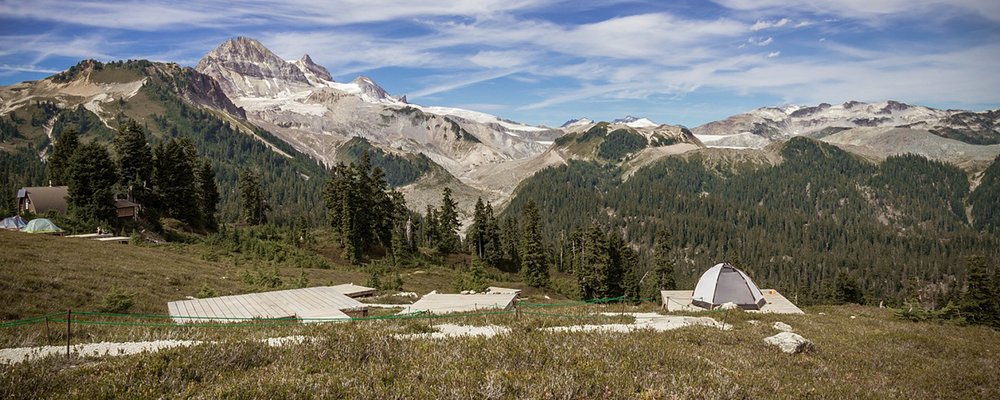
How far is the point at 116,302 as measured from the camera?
1866 centimetres

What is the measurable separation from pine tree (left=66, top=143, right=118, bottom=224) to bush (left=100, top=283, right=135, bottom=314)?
39522 mm

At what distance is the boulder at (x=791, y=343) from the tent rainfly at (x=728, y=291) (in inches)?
862

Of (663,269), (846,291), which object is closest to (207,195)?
(663,269)

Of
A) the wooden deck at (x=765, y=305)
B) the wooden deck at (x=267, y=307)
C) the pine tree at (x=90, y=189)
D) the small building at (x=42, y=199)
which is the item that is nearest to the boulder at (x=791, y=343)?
the wooden deck at (x=267, y=307)

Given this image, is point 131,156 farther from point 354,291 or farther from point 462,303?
point 462,303

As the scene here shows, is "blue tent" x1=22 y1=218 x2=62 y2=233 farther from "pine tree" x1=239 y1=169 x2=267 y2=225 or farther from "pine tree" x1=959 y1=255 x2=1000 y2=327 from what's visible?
"pine tree" x1=959 y1=255 x2=1000 y2=327

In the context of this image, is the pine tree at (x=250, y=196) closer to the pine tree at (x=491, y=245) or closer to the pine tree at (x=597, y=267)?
the pine tree at (x=491, y=245)

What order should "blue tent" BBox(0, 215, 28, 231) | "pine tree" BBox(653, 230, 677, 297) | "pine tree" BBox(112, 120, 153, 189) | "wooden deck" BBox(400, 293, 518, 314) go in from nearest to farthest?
"wooden deck" BBox(400, 293, 518, 314) < "blue tent" BBox(0, 215, 28, 231) < "pine tree" BBox(112, 120, 153, 189) < "pine tree" BBox(653, 230, 677, 297)

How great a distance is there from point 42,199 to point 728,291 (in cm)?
7536

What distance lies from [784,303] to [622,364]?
1298 inches

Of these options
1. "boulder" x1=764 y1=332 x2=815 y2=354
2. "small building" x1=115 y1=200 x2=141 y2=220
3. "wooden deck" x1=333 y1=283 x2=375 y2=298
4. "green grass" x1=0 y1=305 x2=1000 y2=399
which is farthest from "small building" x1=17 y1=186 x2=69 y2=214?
"boulder" x1=764 y1=332 x2=815 y2=354

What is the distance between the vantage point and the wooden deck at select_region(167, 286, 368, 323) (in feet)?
59.1

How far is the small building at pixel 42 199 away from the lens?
2281 inches

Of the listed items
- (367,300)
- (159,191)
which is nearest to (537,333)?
(367,300)
